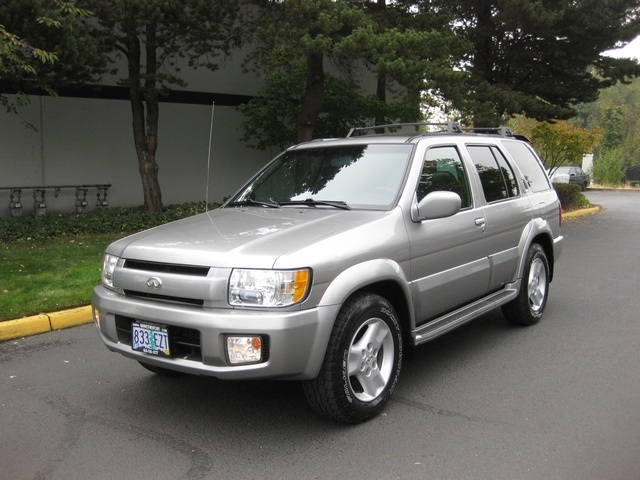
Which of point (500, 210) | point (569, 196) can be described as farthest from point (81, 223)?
point (569, 196)

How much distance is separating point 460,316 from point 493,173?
1536 mm

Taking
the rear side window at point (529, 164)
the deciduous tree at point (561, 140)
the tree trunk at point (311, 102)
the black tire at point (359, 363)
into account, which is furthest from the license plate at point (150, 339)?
the deciduous tree at point (561, 140)

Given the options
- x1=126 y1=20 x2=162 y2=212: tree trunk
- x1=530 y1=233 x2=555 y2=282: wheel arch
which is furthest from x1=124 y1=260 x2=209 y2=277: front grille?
x1=126 y1=20 x2=162 y2=212: tree trunk

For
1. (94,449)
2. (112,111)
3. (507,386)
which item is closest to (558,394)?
(507,386)

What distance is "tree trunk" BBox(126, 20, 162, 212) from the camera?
41.5 feet

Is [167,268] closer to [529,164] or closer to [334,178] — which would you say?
[334,178]

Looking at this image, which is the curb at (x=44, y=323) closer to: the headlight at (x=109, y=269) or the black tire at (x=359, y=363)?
the headlight at (x=109, y=269)

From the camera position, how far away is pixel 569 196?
2009cm

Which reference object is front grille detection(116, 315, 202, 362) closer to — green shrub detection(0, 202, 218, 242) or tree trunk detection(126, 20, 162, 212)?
green shrub detection(0, 202, 218, 242)

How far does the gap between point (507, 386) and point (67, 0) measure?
933 cm

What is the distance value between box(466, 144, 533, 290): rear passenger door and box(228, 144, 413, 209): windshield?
1.03m

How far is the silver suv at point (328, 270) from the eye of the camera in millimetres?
3527

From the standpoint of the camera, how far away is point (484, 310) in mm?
5219

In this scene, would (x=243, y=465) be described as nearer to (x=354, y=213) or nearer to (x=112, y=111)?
(x=354, y=213)
